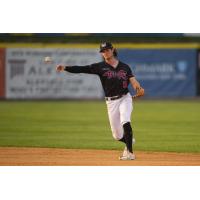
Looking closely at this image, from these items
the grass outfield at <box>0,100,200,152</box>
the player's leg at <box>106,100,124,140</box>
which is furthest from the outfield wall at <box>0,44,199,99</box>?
the player's leg at <box>106,100,124,140</box>

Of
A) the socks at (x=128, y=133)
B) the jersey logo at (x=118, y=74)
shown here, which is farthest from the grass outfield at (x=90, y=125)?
the jersey logo at (x=118, y=74)

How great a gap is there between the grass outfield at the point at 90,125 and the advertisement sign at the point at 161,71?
0.59 metres

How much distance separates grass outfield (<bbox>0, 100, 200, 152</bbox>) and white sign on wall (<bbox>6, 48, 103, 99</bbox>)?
299 mm

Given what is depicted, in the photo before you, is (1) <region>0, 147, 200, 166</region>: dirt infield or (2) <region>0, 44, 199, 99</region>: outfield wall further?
(2) <region>0, 44, 199, 99</region>: outfield wall

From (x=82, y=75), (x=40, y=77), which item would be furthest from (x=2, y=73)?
(x=82, y=75)

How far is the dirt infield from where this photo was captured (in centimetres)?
741

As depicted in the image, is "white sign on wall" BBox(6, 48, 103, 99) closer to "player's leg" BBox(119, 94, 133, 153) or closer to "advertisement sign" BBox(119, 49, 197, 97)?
"advertisement sign" BBox(119, 49, 197, 97)

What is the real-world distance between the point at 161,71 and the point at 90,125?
23.3 feet

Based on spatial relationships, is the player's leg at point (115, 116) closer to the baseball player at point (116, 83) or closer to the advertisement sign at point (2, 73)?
the baseball player at point (116, 83)

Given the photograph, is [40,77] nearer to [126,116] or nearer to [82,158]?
[82,158]

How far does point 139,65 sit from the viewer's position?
19.5m

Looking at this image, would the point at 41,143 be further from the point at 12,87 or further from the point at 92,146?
the point at 12,87

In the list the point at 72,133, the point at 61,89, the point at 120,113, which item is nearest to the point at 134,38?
the point at 61,89

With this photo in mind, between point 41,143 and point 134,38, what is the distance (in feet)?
33.1
